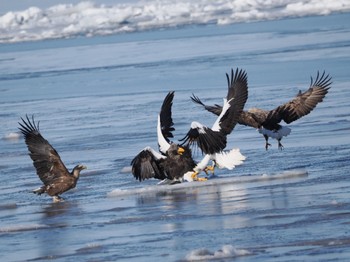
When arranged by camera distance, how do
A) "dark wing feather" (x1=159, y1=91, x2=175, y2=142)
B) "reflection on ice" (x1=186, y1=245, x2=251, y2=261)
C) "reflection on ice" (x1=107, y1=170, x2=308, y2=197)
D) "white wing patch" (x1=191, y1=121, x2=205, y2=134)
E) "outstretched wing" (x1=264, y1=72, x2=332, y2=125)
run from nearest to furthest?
"reflection on ice" (x1=186, y1=245, x2=251, y2=261) → "reflection on ice" (x1=107, y1=170, x2=308, y2=197) → "white wing patch" (x1=191, y1=121, x2=205, y2=134) → "dark wing feather" (x1=159, y1=91, x2=175, y2=142) → "outstretched wing" (x1=264, y1=72, x2=332, y2=125)

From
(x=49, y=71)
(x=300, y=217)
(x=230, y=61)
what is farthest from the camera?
(x=49, y=71)

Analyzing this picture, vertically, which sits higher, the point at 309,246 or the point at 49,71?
the point at 49,71

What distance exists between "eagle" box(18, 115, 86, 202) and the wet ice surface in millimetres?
138

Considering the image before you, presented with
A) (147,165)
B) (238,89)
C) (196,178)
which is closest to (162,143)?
(147,165)

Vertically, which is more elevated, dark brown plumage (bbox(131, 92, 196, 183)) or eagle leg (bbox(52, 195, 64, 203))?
dark brown plumage (bbox(131, 92, 196, 183))

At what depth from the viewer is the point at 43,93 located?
1966cm

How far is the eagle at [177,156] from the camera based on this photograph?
9773 mm

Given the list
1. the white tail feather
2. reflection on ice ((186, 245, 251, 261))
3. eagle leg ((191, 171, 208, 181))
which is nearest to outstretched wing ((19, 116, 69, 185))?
eagle leg ((191, 171, 208, 181))

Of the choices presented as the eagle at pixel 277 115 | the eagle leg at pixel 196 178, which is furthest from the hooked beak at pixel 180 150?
the eagle at pixel 277 115

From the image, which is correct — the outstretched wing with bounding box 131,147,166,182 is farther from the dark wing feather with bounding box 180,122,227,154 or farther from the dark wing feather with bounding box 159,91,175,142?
the dark wing feather with bounding box 159,91,175,142

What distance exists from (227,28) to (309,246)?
82.5 feet

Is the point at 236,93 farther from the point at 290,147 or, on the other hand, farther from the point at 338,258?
the point at 338,258

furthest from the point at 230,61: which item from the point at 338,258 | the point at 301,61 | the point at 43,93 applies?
the point at 338,258

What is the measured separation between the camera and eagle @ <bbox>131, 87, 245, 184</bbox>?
9.77 metres
